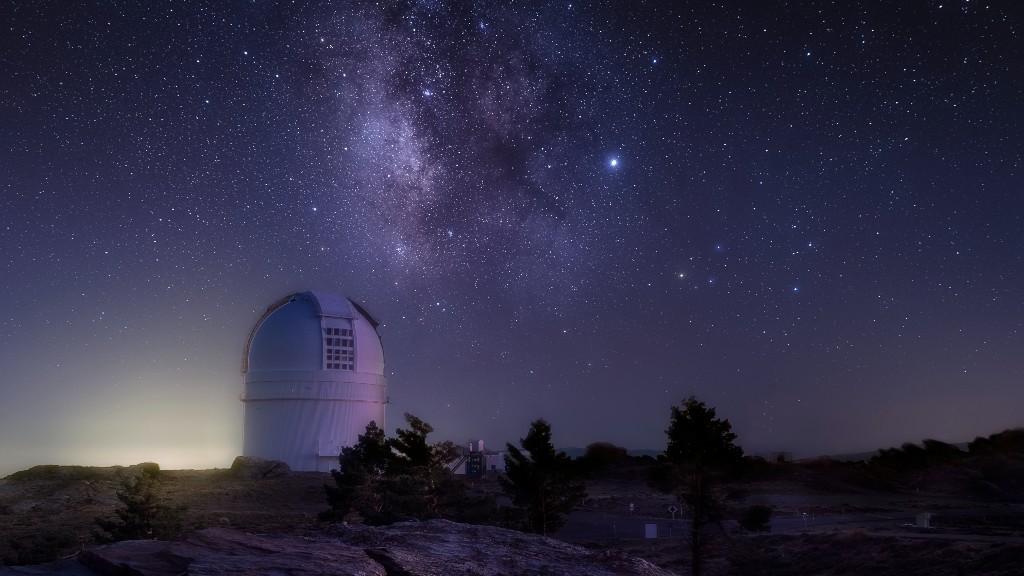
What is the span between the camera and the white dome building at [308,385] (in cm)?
5438

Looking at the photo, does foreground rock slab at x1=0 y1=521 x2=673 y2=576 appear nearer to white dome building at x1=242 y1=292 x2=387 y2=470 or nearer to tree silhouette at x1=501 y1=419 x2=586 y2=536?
tree silhouette at x1=501 y1=419 x2=586 y2=536

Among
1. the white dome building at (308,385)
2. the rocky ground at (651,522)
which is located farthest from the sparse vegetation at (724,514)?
the white dome building at (308,385)

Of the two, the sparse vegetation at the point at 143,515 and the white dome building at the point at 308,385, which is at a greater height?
the white dome building at the point at 308,385

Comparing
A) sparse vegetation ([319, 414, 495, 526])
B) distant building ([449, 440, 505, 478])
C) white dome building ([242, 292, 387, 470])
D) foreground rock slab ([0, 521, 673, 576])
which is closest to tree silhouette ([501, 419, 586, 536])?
sparse vegetation ([319, 414, 495, 526])

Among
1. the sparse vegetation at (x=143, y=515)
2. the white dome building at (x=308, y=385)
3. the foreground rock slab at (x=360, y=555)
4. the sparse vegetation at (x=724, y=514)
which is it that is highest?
the white dome building at (x=308, y=385)

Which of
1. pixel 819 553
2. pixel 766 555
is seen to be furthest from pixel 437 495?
pixel 819 553

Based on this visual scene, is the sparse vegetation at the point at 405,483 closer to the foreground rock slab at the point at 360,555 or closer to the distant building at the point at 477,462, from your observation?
the foreground rock slab at the point at 360,555

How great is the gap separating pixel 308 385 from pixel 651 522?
2807 centimetres

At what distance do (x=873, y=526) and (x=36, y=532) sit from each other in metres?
40.6

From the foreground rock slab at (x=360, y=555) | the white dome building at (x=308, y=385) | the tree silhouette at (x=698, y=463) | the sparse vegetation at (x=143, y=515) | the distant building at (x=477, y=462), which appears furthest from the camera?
the distant building at (x=477, y=462)

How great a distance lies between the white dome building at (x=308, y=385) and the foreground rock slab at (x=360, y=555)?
147ft

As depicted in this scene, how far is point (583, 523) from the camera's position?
41531 mm

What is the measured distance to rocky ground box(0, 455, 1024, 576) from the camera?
26.0 meters

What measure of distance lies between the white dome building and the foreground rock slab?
44663 millimetres
